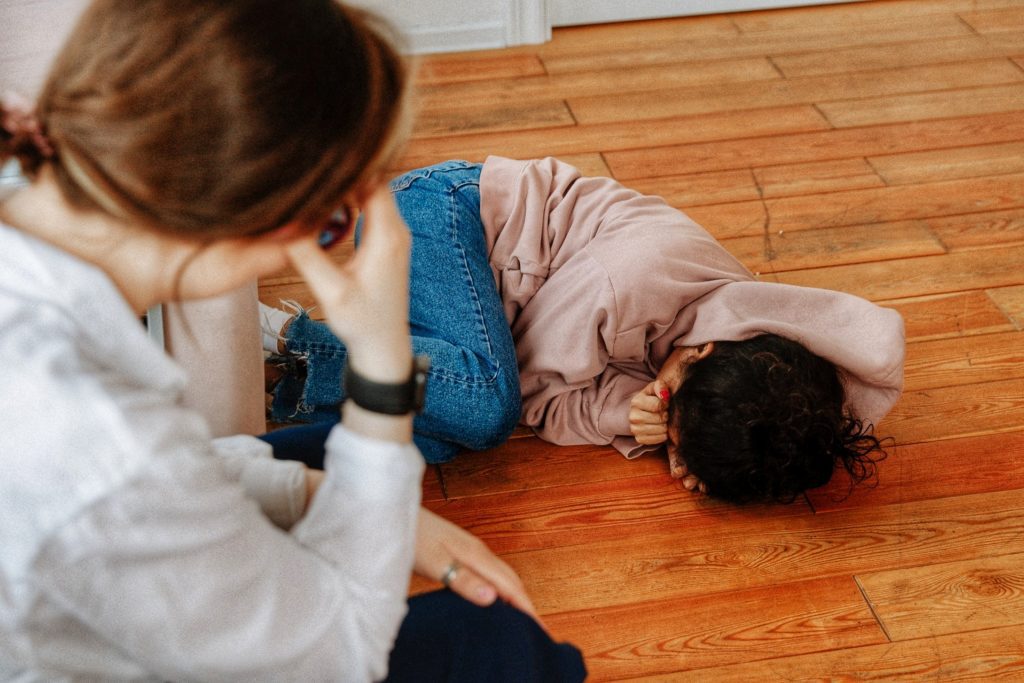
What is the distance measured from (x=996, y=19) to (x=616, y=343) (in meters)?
1.82

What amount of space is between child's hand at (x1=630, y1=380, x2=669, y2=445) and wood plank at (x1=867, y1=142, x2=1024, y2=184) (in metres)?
0.94

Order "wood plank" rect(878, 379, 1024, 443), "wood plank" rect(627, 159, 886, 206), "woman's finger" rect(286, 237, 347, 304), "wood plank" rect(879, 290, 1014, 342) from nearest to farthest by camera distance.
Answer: "woman's finger" rect(286, 237, 347, 304) → "wood plank" rect(878, 379, 1024, 443) → "wood plank" rect(879, 290, 1014, 342) → "wood plank" rect(627, 159, 886, 206)

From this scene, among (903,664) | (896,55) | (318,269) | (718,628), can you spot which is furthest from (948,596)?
(896,55)

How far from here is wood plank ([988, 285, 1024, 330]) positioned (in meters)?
1.77

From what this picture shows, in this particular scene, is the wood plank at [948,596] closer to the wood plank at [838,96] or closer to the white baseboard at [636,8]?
the wood plank at [838,96]

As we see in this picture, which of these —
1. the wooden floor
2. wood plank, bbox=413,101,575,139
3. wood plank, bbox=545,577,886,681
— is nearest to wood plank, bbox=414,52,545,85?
the wooden floor

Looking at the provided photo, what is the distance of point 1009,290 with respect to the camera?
1829 millimetres

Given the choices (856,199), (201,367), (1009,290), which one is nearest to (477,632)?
(201,367)

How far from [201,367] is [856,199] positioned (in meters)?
1.36

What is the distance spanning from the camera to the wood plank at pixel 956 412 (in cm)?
158

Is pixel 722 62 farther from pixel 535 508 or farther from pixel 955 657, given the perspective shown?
pixel 955 657

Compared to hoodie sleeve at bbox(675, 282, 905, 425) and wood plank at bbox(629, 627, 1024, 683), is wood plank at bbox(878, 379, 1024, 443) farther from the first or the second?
wood plank at bbox(629, 627, 1024, 683)

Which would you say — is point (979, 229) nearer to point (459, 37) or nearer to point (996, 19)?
point (996, 19)

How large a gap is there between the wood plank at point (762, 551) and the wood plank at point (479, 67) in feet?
4.39
